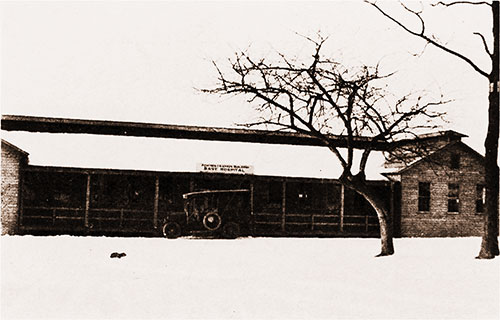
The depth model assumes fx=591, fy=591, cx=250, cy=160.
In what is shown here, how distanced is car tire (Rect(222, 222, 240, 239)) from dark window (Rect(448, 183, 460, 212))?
12058mm

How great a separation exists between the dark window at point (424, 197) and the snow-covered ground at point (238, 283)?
941cm

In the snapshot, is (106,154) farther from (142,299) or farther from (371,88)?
(142,299)

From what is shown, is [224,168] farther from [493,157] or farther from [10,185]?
[493,157]

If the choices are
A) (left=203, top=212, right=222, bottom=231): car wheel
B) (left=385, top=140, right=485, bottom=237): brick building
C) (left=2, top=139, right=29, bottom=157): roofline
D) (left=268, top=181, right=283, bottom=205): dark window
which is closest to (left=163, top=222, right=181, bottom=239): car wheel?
(left=203, top=212, right=222, bottom=231): car wheel

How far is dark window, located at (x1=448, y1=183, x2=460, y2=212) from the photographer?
2991 cm

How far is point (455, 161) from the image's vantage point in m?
29.8

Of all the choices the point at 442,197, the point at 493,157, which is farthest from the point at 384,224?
the point at 442,197

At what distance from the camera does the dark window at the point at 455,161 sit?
29.7 m

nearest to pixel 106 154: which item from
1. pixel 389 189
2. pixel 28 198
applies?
pixel 28 198

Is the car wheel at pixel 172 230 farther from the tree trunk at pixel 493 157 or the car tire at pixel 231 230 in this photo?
the tree trunk at pixel 493 157

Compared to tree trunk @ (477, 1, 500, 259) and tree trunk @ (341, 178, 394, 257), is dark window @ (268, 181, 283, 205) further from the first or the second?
tree trunk @ (477, 1, 500, 259)

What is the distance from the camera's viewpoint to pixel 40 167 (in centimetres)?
2350

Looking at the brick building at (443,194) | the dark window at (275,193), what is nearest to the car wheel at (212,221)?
the dark window at (275,193)

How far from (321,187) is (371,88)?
10161mm
